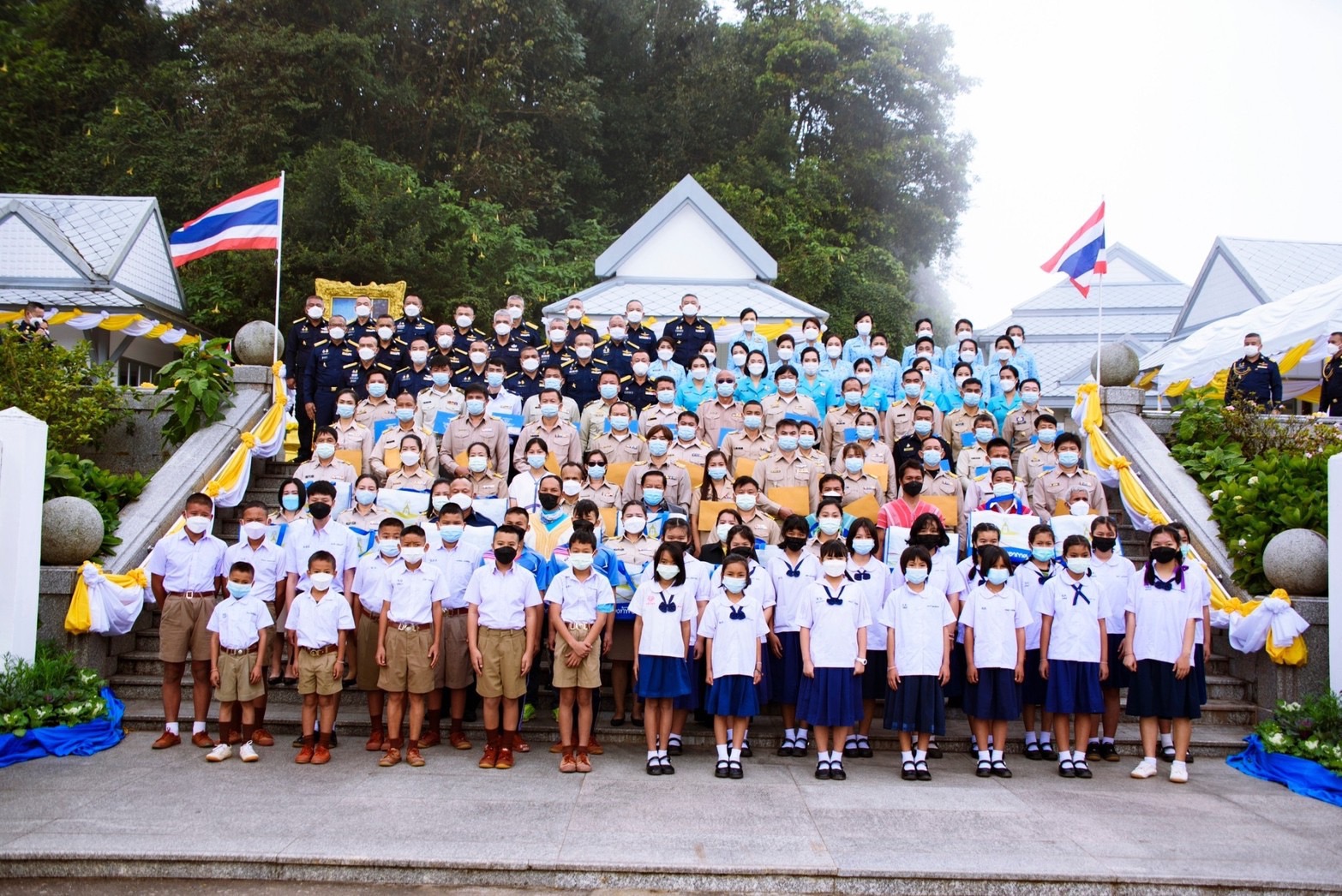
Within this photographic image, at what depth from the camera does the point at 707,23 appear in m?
41.6

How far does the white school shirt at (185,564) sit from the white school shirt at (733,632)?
4.01 meters

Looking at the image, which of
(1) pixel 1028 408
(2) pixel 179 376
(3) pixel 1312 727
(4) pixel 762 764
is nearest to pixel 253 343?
(2) pixel 179 376

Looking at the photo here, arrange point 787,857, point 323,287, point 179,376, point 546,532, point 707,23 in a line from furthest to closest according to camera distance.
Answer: point 707,23, point 323,287, point 179,376, point 546,532, point 787,857

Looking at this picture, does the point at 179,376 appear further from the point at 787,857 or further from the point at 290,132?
the point at 290,132

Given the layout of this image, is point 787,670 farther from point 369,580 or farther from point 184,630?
point 184,630

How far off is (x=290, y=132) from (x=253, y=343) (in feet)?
63.7

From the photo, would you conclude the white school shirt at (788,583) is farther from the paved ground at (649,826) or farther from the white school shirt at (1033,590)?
the white school shirt at (1033,590)

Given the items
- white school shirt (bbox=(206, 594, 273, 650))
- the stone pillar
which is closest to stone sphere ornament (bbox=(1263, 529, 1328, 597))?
white school shirt (bbox=(206, 594, 273, 650))

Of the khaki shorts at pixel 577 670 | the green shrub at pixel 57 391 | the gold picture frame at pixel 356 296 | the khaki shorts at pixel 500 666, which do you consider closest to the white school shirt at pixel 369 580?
the khaki shorts at pixel 500 666

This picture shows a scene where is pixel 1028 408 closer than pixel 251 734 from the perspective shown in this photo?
No

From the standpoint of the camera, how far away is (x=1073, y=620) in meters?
8.27

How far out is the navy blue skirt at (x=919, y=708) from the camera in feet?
26.2

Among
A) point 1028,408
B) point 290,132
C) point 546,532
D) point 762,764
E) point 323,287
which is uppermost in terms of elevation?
point 290,132

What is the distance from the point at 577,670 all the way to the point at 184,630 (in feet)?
10.5
